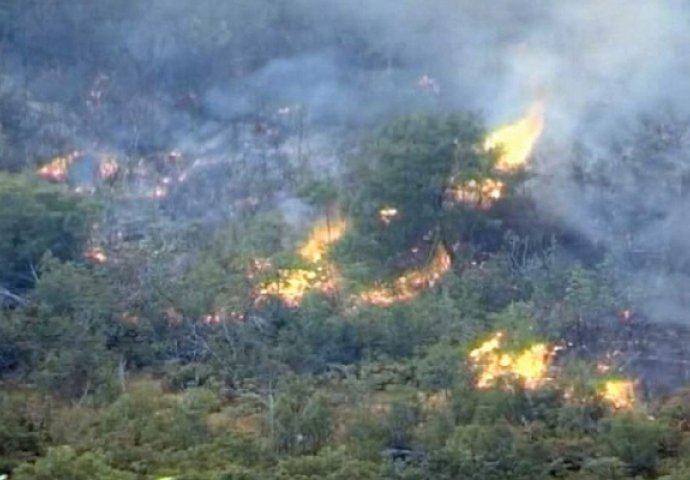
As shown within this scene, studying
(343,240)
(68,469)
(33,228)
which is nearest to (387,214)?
(343,240)

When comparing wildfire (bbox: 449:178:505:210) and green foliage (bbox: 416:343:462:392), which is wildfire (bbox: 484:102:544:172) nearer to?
wildfire (bbox: 449:178:505:210)

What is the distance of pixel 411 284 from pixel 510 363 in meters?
5.61

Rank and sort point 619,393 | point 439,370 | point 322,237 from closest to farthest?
point 439,370 < point 619,393 < point 322,237

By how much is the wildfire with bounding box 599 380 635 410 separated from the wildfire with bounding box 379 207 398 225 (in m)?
7.03

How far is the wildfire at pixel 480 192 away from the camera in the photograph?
29.6m

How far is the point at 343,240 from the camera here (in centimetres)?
2859

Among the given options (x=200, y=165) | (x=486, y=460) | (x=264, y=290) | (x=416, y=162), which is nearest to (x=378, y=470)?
(x=486, y=460)

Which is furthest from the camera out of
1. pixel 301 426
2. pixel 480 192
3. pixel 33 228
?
pixel 480 192

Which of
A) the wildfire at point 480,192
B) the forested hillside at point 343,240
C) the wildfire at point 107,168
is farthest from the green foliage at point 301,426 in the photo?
the wildfire at point 107,168

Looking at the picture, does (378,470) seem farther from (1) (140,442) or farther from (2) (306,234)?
(2) (306,234)

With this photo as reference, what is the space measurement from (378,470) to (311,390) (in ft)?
13.1

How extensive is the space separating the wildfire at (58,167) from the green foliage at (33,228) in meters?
5.31

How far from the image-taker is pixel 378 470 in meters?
17.6

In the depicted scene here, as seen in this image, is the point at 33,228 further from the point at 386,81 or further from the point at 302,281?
the point at 386,81
